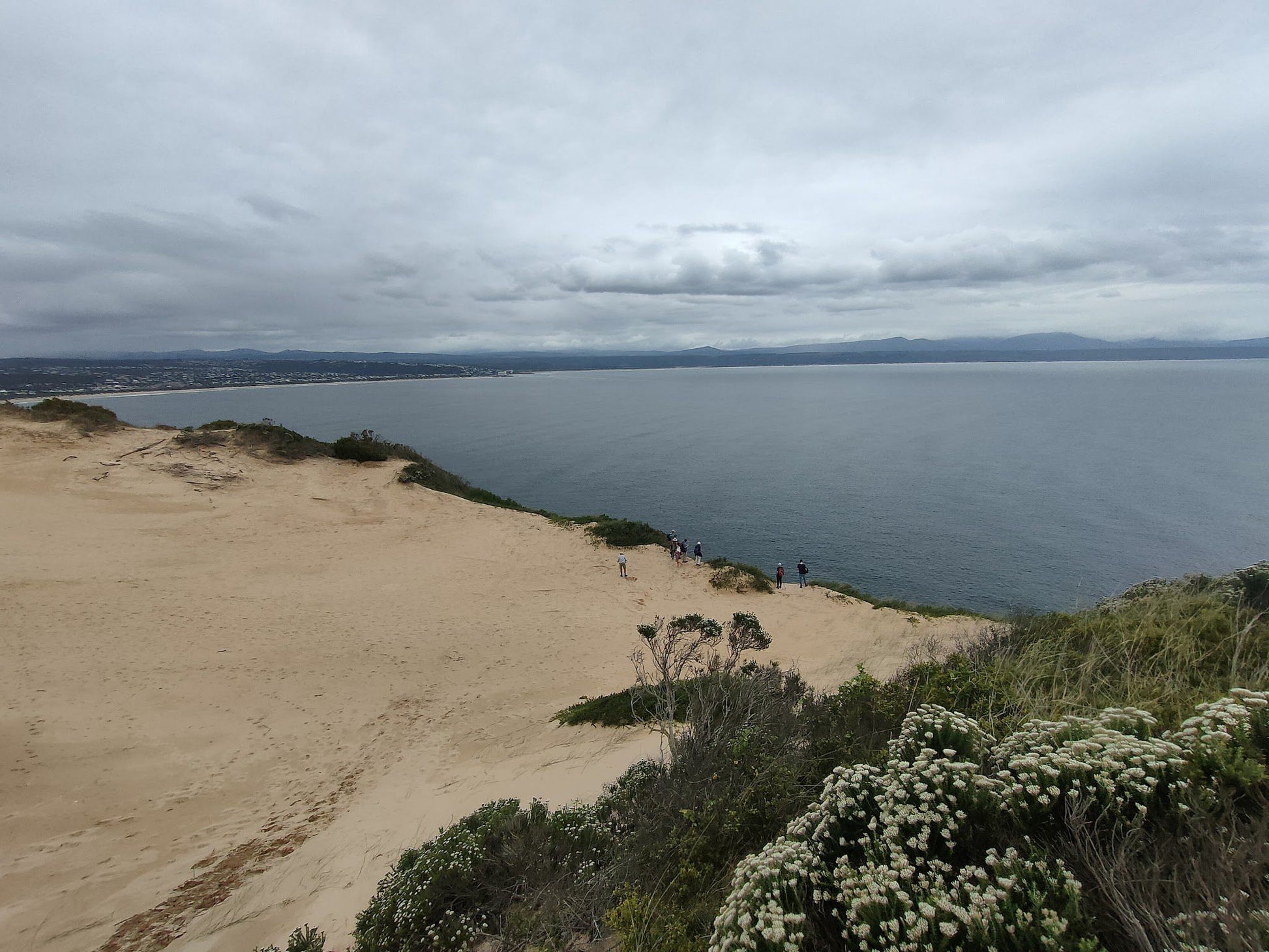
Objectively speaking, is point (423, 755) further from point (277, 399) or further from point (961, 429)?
point (277, 399)

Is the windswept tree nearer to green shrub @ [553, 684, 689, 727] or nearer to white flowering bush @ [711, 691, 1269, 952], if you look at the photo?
green shrub @ [553, 684, 689, 727]

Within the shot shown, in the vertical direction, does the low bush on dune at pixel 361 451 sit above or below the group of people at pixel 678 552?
above

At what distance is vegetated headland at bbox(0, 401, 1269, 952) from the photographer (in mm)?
3096

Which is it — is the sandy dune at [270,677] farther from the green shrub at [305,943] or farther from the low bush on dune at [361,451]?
the low bush on dune at [361,451]

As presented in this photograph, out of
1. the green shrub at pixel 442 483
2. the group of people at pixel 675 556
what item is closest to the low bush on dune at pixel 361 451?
the green shrub at pixel 442 483

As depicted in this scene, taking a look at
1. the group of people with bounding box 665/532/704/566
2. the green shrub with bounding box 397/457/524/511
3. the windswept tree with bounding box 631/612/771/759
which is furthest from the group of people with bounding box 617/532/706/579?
the green shrub with bounding box 397/457/524/511

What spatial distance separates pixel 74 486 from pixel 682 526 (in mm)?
31269

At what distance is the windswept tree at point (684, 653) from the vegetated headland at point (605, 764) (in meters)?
0.13

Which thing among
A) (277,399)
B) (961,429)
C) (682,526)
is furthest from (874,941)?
(277,399)

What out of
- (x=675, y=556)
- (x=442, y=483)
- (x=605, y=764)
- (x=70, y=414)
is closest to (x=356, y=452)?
(x=442, y=483)

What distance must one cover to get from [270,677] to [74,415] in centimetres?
3184

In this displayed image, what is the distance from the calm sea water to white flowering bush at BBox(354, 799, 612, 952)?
8.57 metres

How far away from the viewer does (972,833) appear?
3.35 meters

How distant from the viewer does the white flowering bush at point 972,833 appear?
108 inches
